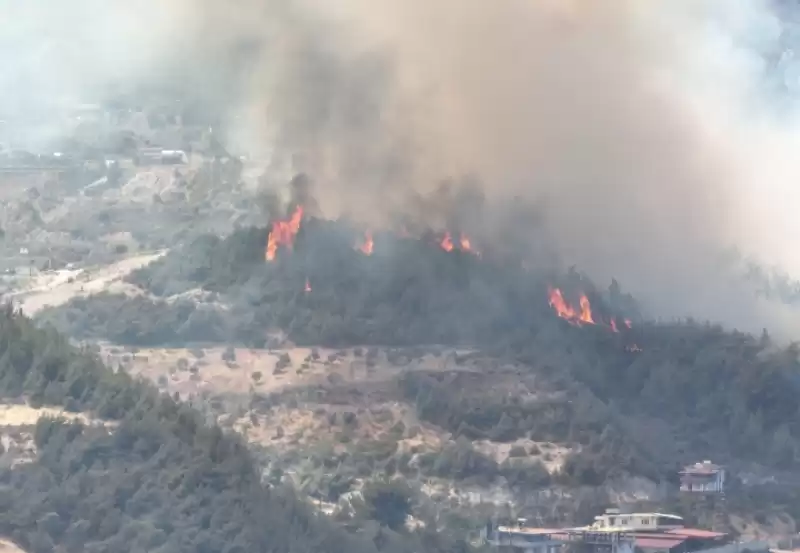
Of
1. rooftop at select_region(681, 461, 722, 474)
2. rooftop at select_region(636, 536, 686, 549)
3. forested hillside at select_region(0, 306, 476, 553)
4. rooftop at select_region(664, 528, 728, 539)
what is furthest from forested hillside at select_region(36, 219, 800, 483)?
forested hillside at select_region(0, 306, 476, 553)

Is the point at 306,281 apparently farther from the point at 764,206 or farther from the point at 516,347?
the point at 764,206

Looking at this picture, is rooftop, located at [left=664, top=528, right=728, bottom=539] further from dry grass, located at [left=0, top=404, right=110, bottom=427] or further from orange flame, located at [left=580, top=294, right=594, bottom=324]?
dry grass, located at [left=0, top=404, right=110, bottom=427]

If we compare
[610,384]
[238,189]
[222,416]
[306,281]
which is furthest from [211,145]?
[610,384]

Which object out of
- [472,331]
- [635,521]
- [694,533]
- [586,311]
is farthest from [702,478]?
[472,331]

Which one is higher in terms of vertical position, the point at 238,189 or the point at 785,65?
the point at 785,65

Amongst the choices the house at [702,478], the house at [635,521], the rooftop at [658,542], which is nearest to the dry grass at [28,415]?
the house at [635,521]

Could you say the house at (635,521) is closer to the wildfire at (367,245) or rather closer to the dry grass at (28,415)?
the wildfire at (367,245)
